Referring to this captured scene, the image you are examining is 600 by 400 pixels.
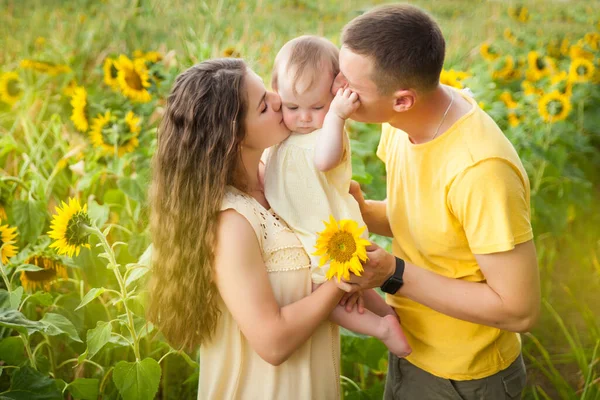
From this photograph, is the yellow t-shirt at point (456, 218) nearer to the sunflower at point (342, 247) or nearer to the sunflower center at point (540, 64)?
the sunflower at point (342, 247)

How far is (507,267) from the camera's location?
1.63 meters

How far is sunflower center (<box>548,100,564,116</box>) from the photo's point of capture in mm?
3219

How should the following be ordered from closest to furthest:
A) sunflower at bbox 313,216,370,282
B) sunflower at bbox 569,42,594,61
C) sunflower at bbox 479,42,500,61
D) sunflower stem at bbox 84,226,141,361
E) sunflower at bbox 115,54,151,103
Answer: sunflower at bbox 313,216,370,282, sunflower stem at bbox 84,226,141,361, sunflower at bbox 115,54,151,103, sunflower at bbox 569,42,594,61, sunflower at bbox 479,42,500,61

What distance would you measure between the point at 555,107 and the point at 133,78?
6.75ft

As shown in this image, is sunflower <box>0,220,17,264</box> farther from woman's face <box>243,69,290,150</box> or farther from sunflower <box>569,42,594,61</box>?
sunflower <box>569,42,594,61</box>

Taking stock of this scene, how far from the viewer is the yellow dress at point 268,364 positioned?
67.5 inches

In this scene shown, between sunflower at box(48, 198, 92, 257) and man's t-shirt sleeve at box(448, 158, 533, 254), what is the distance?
39.8 inches

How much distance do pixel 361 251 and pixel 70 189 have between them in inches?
74.5

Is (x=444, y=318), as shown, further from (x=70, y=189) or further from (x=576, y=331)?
(x=70, y=189)

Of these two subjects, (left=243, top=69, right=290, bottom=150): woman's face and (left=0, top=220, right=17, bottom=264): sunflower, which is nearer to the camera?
(left=243, top=69, right=290, bottom=150): woman's face

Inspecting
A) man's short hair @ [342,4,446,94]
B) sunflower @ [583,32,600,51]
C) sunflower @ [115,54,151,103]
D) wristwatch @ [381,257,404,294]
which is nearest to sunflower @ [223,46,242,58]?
sunflower @ [115,54,151,103]

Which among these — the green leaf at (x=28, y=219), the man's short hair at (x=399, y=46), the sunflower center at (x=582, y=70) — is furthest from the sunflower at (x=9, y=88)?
the sunflower center at (x=582, y=70)

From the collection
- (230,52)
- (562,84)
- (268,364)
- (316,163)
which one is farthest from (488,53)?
(268,364)

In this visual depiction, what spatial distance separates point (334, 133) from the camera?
1.74m
